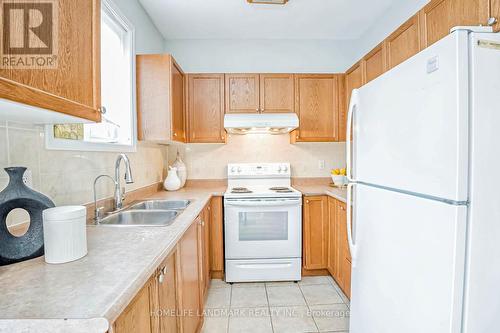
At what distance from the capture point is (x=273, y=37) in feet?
9.71


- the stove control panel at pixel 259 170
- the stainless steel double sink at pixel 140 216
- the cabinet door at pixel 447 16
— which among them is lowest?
the stainless steel double sink at pixel 140 216

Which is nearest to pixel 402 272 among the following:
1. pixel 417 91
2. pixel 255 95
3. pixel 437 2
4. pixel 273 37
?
pixel 417 91

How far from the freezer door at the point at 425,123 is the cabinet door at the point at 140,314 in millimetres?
1055

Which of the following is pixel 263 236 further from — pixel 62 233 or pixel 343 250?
pixel 62 233

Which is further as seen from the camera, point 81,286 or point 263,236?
point 263,236

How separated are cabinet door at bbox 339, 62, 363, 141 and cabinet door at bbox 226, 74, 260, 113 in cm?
97

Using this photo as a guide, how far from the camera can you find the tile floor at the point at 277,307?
6.14 feet

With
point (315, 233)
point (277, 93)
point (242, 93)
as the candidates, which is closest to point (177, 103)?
point (242, 93)

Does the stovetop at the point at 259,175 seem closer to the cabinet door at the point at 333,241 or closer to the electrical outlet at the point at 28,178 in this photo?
the cabinet door at the point at 333,241

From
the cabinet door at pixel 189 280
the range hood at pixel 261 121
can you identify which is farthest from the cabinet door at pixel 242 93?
the cabinet door at pixel 189 280

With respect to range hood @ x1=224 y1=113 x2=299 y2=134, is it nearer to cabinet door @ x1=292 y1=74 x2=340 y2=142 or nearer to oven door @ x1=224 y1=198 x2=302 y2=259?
cabinet door @ x1=292 y1=74 x2=340 y2=142

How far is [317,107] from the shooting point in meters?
2.84

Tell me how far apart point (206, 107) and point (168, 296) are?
6.95 ft

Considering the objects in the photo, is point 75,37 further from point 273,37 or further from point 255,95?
point 273,37
